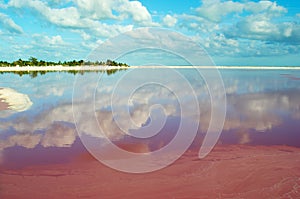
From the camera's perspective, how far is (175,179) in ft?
23.0

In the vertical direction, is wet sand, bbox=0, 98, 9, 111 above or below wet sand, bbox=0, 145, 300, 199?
above

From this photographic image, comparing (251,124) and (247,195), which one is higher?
(251,124)

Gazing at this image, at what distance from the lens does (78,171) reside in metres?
7.53

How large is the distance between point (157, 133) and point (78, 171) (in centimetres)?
438

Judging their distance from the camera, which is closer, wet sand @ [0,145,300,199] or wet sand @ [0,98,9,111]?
wet sand @ [0,145,300,199]

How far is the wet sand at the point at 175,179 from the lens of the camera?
6.31 m

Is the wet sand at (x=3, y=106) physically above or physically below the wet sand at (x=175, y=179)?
above

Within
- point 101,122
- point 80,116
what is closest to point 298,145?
point 101,122

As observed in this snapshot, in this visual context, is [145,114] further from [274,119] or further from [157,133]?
[274,119]

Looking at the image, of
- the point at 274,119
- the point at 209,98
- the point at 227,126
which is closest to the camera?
the point at 227,126

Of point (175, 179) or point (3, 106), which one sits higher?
point (3, 106)

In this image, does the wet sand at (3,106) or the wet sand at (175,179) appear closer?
the wet sand at (175,179)

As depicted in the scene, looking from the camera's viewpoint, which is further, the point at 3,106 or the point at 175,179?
the point at 3,106

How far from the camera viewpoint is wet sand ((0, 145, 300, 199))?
248 inches
